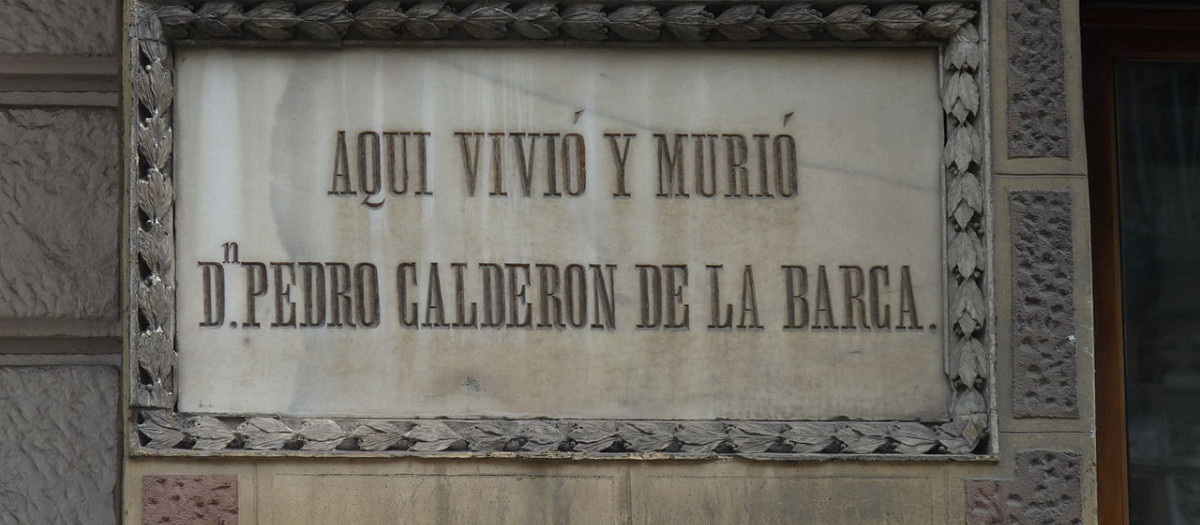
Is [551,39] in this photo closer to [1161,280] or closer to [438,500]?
[438,500]

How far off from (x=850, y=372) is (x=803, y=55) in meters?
0.84

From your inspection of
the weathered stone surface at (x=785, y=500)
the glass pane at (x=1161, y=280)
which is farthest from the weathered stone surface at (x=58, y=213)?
the glass pane at (x=1161, y=280)

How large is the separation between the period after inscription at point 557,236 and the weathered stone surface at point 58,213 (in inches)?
13.2

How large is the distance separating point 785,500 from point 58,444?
196 centimetres

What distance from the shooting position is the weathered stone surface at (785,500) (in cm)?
329

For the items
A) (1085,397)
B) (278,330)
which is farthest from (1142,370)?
(278,330)

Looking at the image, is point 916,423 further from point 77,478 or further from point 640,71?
point 77,478

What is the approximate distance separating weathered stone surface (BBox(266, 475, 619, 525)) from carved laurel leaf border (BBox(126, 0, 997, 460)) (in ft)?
0.25

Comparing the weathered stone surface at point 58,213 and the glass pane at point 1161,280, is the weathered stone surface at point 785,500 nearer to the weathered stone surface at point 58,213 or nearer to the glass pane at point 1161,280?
the glass pane at point 1161,280

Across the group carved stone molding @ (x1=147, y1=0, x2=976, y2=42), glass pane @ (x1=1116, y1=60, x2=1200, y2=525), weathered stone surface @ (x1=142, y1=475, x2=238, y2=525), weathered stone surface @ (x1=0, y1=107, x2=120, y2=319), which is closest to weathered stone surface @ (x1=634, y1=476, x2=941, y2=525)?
glass pane @ (x1=1116, y1=60, x2=1200, y2=525)

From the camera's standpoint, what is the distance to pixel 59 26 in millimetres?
3604

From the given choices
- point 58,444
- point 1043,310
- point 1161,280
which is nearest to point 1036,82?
point 1043,310

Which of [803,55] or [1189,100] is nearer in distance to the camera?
[803,55]

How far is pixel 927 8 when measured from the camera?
338 cm
